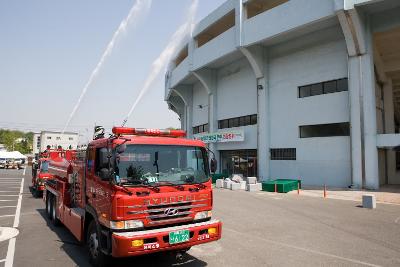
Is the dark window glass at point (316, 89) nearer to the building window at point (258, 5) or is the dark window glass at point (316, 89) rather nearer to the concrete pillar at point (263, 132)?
the concrete pillar at point (263, 132)

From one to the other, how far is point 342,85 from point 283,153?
7.59 metres

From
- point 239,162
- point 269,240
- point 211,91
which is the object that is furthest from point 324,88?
point 269,240

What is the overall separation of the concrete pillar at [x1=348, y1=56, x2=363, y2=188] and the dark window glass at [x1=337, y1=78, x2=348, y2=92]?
1055mm

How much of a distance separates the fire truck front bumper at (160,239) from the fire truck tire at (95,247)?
71 cm

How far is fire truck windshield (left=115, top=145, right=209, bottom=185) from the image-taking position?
20.2 feet

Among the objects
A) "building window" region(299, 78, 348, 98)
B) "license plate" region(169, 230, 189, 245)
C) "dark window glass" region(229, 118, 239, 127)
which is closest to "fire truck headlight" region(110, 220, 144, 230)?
"license plate" region(169, 230, 189, 245)

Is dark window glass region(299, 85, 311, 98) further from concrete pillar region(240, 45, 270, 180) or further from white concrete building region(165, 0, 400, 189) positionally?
concrete pillar region(240, 45, 270, 180)

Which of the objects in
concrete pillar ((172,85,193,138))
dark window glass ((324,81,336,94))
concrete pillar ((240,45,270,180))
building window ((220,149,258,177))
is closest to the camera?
dark window glass ((324,81,336,94))

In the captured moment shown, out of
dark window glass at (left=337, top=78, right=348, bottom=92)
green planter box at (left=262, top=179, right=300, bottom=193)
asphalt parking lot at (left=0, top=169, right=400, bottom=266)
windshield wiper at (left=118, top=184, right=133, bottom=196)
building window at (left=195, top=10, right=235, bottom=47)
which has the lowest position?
asphalt parking lot at (left=0, top=169, right=400, bottom=266)

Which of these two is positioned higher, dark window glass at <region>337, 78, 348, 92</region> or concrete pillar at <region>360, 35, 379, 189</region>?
dark window glass at <region>337, 78, 348, 92</region>

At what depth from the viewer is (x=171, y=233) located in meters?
5.96

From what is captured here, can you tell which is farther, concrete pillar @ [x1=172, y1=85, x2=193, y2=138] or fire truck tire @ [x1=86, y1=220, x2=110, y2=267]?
concrete pillar @ [x1=172, y1=85, x2=193, y2=138]

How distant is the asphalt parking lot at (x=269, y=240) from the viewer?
7105 millimetres

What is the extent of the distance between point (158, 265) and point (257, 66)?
81.2 feet
